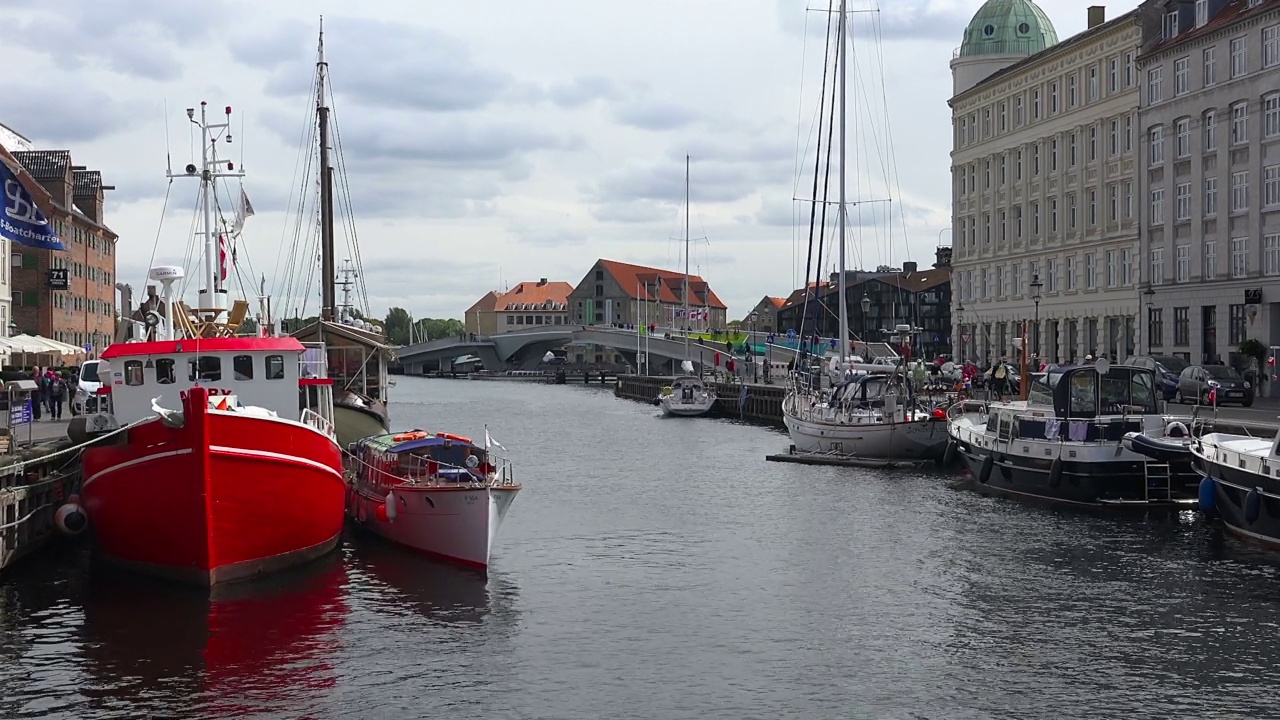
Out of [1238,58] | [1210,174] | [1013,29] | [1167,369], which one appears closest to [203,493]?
[1167,369]

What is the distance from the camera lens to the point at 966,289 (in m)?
97.0

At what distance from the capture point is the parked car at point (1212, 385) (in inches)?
2090

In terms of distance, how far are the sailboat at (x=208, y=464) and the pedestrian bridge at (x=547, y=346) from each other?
293ft

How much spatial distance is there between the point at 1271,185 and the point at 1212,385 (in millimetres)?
15390

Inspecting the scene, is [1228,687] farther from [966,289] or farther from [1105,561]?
[966,289]

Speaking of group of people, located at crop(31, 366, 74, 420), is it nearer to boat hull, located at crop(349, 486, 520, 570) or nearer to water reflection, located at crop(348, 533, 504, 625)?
water reflection, located at crop(348, 533, 504, 625)

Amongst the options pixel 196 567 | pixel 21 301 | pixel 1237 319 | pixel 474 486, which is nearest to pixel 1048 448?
pixel 474 486

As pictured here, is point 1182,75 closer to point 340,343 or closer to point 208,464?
point 340,343

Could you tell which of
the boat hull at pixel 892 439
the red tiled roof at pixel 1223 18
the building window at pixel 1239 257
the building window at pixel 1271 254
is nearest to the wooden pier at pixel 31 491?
the boat hull at pixel 892 439

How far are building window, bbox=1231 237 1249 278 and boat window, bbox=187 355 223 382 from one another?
48707 mm

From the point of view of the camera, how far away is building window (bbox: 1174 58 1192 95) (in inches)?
2699

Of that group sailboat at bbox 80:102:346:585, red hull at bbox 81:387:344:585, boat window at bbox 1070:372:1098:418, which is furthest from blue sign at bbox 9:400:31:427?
boat window at bbox 1070:372:1098:418

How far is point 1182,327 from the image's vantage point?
229 feet

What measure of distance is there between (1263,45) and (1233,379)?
16.3m
